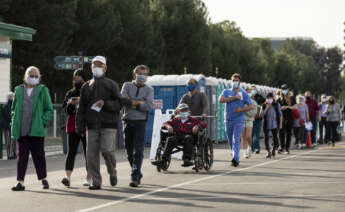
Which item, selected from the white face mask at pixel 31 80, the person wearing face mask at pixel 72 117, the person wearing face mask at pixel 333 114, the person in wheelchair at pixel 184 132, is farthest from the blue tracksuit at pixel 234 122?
the person wearing face mask at pixel 333 114

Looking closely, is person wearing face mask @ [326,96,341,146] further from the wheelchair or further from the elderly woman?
the elderly woman

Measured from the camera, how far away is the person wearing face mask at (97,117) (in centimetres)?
1166

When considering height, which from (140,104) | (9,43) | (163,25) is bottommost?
(140,104)

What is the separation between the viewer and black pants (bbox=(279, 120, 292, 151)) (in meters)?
23.1

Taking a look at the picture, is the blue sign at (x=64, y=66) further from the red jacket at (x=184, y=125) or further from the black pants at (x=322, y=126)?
the black pants at (x=322, y=126)

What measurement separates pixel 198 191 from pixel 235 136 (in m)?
5.29

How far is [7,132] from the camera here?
69.2 feet

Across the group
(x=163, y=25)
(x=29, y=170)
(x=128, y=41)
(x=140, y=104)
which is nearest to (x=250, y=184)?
(x=140, y=104)

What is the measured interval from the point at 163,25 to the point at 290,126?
4198cm

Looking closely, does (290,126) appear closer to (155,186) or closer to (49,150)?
(49,150)

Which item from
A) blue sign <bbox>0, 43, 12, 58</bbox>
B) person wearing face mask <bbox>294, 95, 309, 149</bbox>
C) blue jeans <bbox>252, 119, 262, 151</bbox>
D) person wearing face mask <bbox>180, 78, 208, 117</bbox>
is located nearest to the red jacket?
person wearing face mask <bbox>180, 78, 208, 117</bbox>

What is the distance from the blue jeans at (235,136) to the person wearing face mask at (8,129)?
6.53 m

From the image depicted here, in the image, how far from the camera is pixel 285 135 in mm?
23969

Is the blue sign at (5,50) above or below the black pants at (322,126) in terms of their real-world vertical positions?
above
